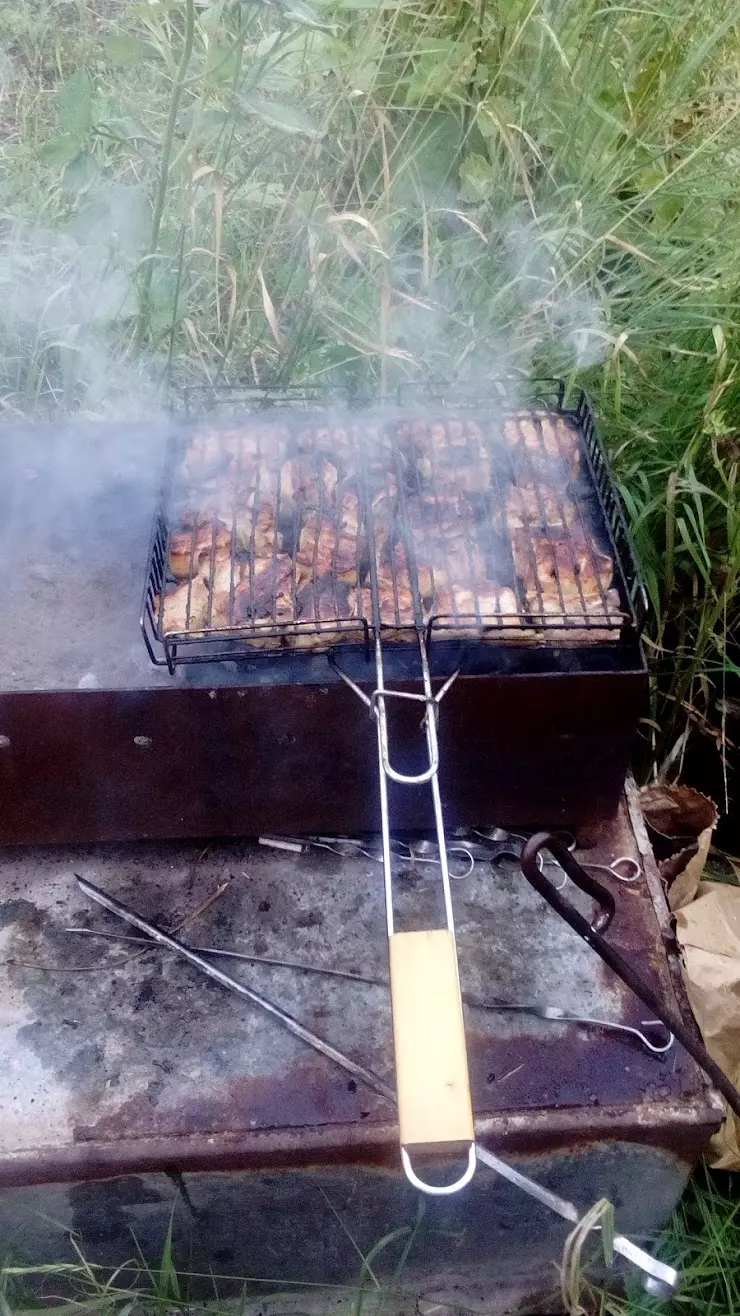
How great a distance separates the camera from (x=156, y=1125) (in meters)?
1.79

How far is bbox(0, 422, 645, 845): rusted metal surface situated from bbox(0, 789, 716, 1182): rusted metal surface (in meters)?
0.18

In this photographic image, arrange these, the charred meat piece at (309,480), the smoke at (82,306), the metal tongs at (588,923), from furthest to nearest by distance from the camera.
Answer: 1. the smoke at (82,306)
2. the charred meat piece at (309,480)
3. the metal tongs at (588,923)

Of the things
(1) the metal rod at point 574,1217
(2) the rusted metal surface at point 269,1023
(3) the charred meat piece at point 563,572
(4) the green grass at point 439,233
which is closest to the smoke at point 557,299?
(4) the green grass at point 439,233

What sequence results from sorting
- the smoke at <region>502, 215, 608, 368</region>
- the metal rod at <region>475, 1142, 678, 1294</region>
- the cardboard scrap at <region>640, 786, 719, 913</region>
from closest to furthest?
the metal rod at <region>475, 1142, 678, 1294</region> < the cardboard scrap at <region>640, 786, 719, 913</region> < the smoke at <region>502, 215, 608, 368</region>

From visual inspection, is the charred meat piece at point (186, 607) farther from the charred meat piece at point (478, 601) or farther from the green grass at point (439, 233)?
the green grass at point (439, 233)

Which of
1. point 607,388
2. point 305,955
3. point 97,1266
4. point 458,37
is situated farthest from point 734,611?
point 97,1266

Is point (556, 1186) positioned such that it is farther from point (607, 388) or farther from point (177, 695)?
point (607, 388)

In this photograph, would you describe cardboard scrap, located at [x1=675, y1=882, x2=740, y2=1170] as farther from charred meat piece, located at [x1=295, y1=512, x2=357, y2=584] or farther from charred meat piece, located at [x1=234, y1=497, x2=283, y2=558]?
charred meat piece, located at [x1=234, y1=497, x2=283, y2=558]

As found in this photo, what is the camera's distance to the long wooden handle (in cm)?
110

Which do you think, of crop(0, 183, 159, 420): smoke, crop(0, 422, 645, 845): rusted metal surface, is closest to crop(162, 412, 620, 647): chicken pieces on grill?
crop(0, 422, 645, 845): rusted metal surface

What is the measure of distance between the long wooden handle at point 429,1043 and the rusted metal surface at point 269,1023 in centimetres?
75

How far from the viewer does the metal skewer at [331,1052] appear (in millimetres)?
1642

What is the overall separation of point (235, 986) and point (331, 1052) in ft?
0.90

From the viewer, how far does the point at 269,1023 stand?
6.42 ft
